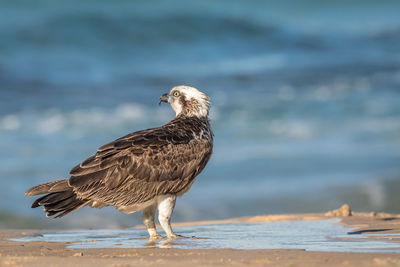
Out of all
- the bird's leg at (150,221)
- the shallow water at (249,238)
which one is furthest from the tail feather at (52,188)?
the bird's leg at (150,221)

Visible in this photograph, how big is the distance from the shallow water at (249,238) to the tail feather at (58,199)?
13.7 inches

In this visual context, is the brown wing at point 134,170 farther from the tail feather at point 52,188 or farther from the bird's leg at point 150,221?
the bird's leg at point 150,221

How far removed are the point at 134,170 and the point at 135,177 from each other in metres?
0.08

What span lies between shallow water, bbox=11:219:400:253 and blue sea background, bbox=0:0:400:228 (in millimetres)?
2926

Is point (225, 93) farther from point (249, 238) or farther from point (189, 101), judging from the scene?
point (249, 238)

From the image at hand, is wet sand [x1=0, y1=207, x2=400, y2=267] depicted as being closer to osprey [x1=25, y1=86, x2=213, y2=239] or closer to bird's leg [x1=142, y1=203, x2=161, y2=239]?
osprey [x1=25, y1=86, x2=213, y2=239]

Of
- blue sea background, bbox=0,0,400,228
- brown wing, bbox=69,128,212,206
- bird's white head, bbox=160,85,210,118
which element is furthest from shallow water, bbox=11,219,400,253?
blue sea background, bbox=0,0,400,228

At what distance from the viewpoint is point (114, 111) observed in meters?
22.1

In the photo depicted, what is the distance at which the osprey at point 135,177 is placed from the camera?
7.42 meters

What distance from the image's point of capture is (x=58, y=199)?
734 cm

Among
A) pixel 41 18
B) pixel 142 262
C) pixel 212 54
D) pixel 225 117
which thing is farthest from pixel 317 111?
pixel 142 262

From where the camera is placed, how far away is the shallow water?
652cm

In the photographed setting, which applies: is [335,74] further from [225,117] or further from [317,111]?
[225,117]

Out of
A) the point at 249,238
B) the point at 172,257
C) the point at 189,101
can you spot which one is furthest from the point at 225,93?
the point at 172,257
